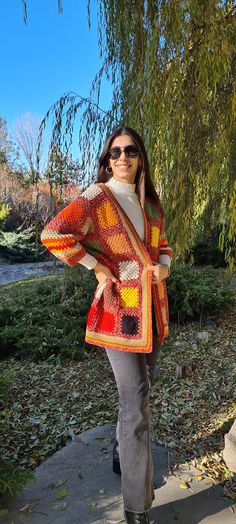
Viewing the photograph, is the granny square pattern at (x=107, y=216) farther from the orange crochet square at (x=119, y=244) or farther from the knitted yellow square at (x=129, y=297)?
the knitted yellow square at (x=129, y=297)

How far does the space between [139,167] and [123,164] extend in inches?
4.0

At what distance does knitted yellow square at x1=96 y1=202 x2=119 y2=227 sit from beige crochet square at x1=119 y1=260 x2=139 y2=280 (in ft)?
0.53

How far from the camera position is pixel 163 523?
1501mm

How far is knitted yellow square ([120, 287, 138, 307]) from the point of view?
4.77ft

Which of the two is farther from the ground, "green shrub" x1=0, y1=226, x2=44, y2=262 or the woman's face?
the woman's face

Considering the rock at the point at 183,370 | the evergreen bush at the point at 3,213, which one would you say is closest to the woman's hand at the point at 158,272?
the rock at the point at 183,370

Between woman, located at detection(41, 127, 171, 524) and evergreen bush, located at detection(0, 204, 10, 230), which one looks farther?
evergreen bush, located at detection(0, 204, 10, 230)

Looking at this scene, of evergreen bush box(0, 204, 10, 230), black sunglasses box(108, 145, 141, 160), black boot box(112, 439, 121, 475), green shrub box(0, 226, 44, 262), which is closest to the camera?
black sunglasses box(108, 145, 141, 160)

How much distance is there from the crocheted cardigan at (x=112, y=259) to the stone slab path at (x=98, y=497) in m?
0.70

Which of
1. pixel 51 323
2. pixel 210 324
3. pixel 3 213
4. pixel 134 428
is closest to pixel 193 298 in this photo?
pixel 210 324

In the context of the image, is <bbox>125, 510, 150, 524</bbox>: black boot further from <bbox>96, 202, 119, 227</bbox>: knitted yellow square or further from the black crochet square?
<bbox>96, 202, 119, 227</bbox>: knitted yellow square

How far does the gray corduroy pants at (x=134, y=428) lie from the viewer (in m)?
1.40

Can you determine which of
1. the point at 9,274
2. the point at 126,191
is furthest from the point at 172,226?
the point at 9,274

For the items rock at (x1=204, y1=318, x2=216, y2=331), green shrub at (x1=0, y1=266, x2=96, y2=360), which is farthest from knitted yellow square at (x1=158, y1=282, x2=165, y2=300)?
rock at (x1=204, y1=318, x2=216, y2=331)
